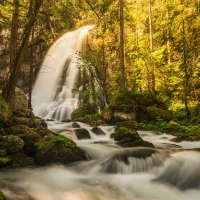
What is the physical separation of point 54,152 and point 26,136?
1251 mm

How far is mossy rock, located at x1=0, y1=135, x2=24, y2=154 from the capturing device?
7359 millimetres

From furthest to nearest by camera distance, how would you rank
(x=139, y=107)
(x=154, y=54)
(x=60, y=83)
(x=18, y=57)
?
(x=60, y=83), (x=154, y=54), (x=139, y=107), (x=18, y=57)

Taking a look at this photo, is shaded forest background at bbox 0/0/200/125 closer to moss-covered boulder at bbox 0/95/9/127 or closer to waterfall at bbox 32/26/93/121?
waterfall at bbox 32/26/93/121

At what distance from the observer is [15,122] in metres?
9.44

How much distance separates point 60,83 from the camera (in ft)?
88.1

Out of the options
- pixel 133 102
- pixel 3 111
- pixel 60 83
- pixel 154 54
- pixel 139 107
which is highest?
pixel 154 54

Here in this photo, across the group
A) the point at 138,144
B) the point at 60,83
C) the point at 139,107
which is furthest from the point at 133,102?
the point at 60,83

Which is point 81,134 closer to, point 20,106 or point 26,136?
point 26,136

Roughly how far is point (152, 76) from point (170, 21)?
6.39 metres

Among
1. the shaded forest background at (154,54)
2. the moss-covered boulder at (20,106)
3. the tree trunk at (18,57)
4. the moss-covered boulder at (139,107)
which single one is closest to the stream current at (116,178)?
the tree trunk at (18,57)

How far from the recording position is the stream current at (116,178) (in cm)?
569

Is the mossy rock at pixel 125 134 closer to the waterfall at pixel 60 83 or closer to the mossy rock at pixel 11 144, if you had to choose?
the mossy rock at pixel 11 144

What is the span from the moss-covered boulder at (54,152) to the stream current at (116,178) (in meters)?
0.23

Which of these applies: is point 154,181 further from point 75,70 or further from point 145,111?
point 75,70
